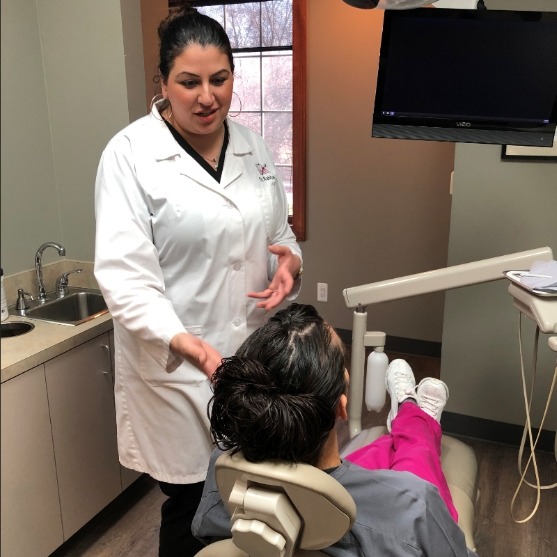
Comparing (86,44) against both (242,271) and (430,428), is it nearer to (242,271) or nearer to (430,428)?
(242,271)

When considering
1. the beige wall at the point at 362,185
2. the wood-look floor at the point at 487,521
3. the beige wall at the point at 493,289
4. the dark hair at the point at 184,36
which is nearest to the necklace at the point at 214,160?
the dark hair at the point at 184,36

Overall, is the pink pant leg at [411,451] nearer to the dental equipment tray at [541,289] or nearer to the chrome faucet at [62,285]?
the dental equipment tray at [541,289]

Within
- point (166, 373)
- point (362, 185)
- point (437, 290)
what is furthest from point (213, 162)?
point (362, 185)

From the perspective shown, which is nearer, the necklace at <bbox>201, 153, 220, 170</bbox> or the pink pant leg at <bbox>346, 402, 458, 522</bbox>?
the pink pant leg at <bbox>346, 402, 458, 522</bbox>

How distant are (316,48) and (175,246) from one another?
213 cm

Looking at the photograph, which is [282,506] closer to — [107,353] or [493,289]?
[107,353]

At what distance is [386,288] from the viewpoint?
1.62 meters

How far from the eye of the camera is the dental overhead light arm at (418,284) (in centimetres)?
152

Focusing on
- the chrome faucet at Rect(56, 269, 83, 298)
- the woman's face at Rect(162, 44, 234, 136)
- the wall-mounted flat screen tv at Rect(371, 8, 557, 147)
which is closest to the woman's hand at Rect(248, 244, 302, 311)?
the woman's face at Rect(162, 44, 234, 136)

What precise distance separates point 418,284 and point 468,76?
0.59 metres

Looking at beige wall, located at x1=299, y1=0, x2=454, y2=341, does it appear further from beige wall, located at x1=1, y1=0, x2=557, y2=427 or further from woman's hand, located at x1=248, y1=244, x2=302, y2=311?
woman's hand, located at x1=248, y1=244, x2=302, y2=311

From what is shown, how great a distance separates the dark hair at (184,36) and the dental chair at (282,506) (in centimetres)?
94

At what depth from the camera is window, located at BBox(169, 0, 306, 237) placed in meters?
3.19

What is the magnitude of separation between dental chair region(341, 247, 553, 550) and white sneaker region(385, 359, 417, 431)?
5 centimetres
